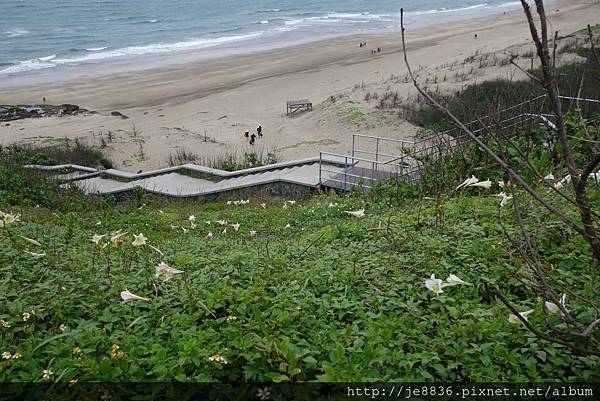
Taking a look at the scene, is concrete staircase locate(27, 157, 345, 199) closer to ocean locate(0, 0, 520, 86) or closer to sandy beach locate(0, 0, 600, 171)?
sandy beach locate(0, 0, 600, 171)

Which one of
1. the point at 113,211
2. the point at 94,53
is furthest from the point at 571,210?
the point at 94,53

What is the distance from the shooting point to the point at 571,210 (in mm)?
5254

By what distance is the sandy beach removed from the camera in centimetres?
2144

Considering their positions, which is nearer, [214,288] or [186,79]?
[214,288]

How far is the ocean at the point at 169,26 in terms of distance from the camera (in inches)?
1658

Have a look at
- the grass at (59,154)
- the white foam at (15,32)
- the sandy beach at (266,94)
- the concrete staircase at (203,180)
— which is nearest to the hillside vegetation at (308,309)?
the concrete staircase at (203,180)

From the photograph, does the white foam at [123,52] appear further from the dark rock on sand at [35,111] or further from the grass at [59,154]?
the grass at [59,154]

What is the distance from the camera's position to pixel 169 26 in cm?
5719

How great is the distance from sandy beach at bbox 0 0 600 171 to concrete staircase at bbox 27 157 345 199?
290cm

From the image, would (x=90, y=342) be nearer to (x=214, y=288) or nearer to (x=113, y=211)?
(x=214, y=288)

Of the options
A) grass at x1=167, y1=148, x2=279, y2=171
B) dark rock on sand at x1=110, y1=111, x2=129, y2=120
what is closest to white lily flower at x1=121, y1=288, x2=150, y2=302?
grass at x1=167, y1=148, x2=279, y2=171

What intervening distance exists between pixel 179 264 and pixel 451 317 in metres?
2.55

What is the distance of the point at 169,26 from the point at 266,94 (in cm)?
3232

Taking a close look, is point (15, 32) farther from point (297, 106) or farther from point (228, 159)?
point (228, 159)
